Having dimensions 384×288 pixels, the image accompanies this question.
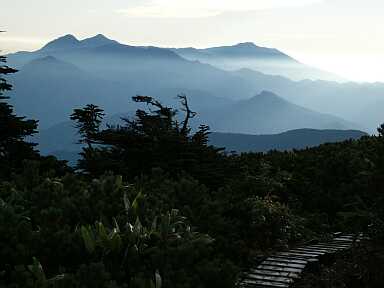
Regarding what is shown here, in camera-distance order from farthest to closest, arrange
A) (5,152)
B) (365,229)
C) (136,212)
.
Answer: (5,152), (365,229), (136,212)

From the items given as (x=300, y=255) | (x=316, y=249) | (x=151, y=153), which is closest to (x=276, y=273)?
(x=300, y=255)

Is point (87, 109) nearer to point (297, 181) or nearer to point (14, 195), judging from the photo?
point (297, 181)

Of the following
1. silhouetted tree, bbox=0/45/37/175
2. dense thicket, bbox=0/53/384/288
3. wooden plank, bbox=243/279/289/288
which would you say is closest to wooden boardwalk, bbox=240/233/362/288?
wooden plank, bbox=243/279/289/288

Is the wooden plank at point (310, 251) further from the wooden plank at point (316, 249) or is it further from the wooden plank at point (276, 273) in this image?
the wooden plank at point (276, 273)

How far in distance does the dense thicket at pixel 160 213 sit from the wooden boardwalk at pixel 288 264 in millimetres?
321

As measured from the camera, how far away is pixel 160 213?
6.34m

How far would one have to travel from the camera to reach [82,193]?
22.4ft

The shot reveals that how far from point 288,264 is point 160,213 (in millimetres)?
3240

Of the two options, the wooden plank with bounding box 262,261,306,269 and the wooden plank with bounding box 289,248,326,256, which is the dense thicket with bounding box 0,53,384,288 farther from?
the wooden plank with bounding box 289,248,326,256

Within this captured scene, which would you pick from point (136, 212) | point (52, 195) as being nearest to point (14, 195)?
point (52, 195)

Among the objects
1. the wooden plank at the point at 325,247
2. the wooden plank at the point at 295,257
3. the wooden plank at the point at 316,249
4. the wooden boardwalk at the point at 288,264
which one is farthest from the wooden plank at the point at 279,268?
the wooden plank at the point at 325,247

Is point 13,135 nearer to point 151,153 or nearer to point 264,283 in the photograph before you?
point 151,153

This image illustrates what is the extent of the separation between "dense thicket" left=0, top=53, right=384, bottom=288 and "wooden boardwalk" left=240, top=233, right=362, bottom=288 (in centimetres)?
32

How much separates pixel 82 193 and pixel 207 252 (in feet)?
7.20
